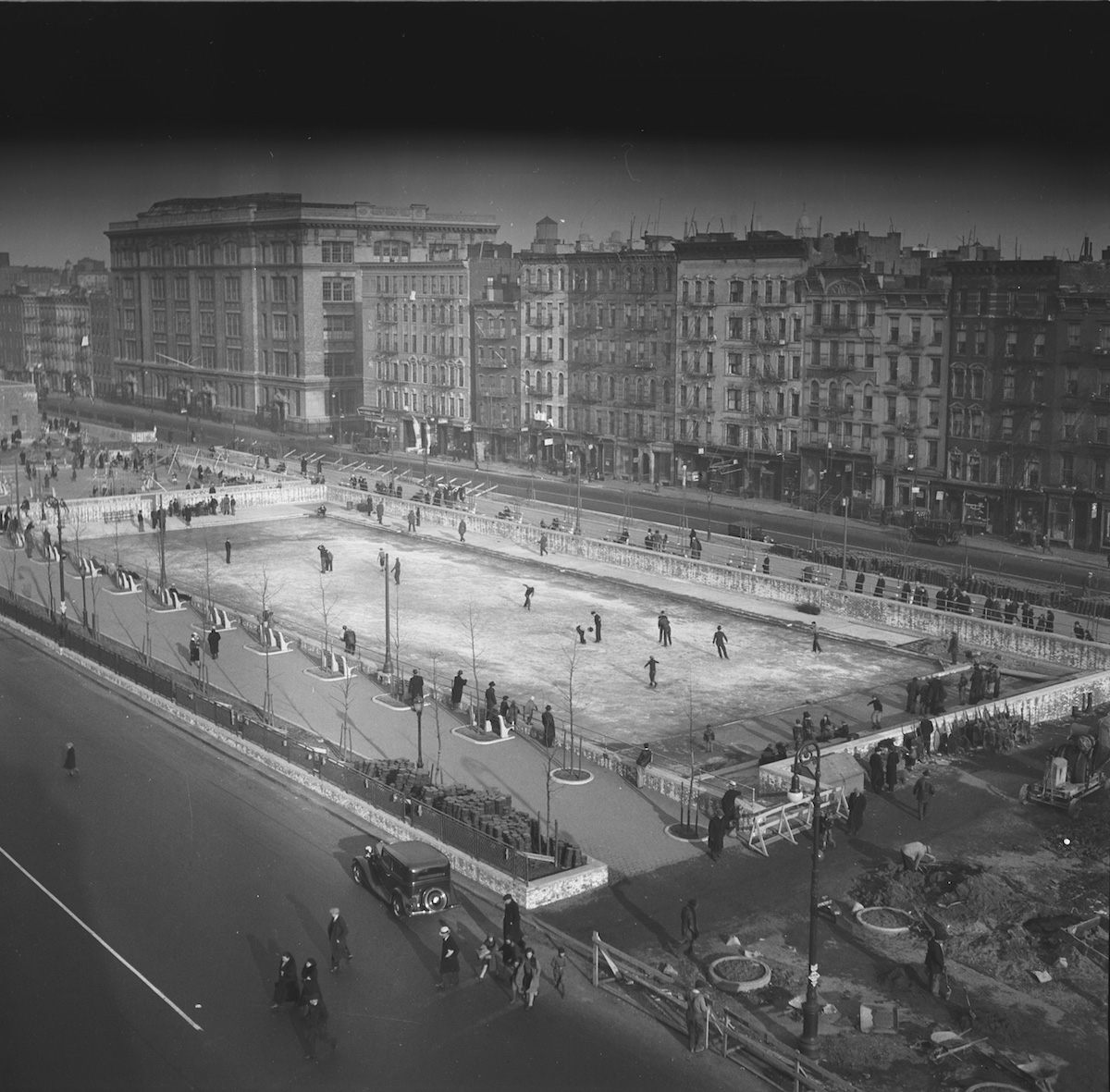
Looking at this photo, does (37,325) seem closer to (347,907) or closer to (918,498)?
(918,498)

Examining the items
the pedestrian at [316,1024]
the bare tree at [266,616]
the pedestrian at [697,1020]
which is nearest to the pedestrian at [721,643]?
the bare tree at [266,616]

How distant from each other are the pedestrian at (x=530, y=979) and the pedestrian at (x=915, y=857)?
8.61 metres

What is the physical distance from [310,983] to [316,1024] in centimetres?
66

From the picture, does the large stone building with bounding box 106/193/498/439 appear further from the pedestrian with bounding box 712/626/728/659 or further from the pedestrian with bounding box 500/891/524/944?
the pedestrian with bounding box 500/891/524/944

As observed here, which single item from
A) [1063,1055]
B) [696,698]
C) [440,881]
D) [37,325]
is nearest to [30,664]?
[696,698]

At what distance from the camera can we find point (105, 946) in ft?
82.0

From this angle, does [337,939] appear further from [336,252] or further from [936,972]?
[336,252]

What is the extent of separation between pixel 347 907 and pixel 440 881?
183 centimetres

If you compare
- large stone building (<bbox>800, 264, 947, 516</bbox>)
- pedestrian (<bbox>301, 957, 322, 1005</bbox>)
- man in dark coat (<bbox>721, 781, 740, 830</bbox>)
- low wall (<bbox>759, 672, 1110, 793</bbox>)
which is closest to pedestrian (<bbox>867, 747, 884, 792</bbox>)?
low wall (<bbox>759, 672, 1110, 793</bbox>)

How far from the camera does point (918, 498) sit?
70.7 meters

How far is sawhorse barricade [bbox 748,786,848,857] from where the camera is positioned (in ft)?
97.7

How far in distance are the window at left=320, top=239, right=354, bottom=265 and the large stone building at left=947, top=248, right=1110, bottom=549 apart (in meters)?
54.9

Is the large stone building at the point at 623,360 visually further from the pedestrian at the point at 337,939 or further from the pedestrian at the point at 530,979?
the pedestrian at the point at 530,979

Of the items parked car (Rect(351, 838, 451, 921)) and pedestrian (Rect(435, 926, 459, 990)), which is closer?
pedestrian (Rect(435, 926, 459, 990))
